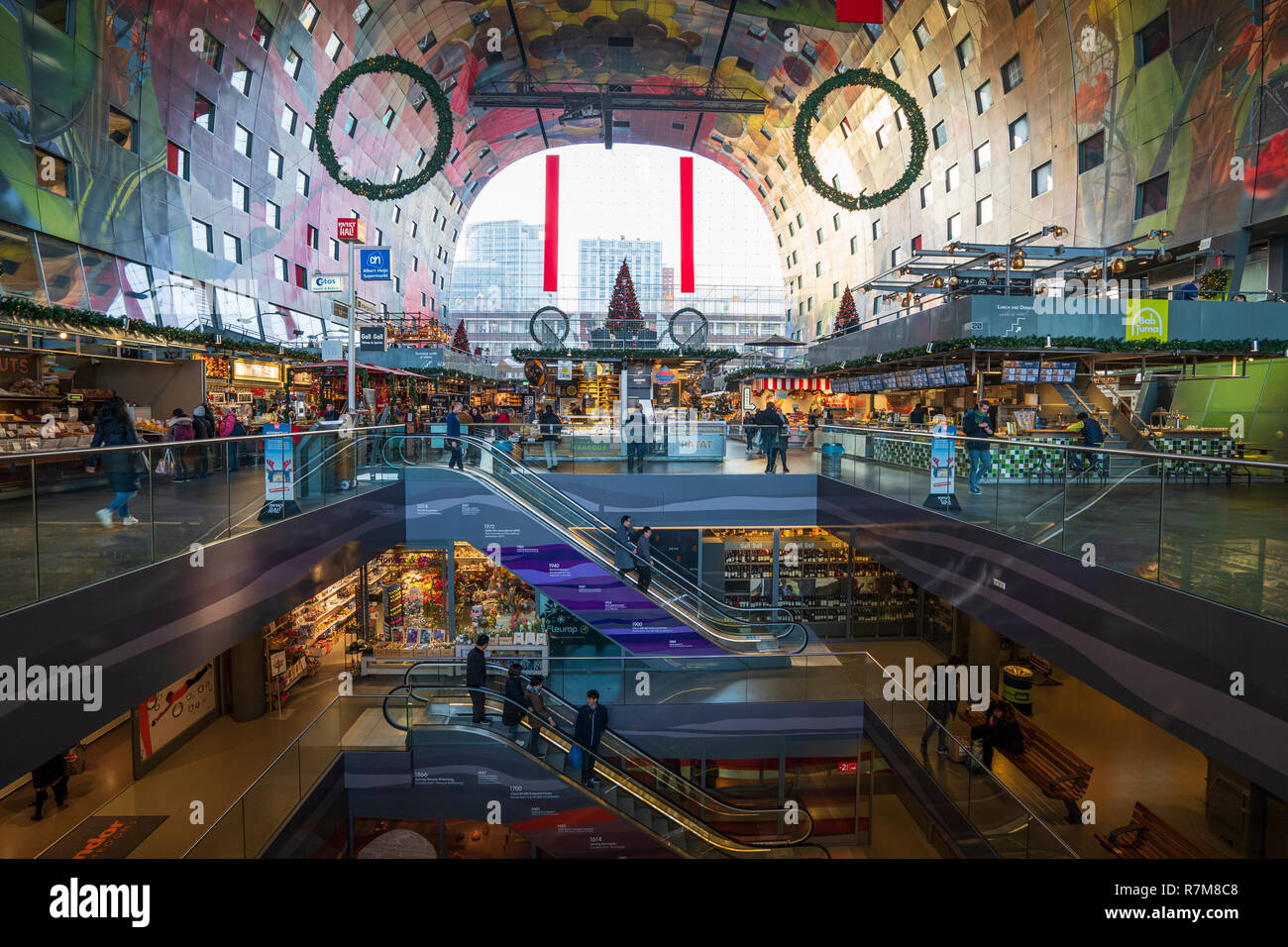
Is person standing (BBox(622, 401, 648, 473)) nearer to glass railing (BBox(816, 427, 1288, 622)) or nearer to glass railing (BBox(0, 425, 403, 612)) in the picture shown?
glass railing (BBox(816, 427, 1288, 622))

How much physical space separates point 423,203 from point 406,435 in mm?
27930

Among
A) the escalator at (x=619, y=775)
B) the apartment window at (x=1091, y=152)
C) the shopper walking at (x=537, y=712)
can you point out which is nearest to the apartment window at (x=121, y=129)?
the escalator at (x=619, y=775)

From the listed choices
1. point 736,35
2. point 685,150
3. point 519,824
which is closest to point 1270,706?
point 519,824

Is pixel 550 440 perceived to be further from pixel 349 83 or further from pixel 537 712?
pixel 349 83

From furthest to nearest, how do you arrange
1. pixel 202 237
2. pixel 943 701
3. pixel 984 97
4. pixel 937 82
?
1. pixel 937 82
2. pixel 984 97
3. pixel 202 237
4. pixel 943 701

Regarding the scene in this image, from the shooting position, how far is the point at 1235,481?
4582 mm

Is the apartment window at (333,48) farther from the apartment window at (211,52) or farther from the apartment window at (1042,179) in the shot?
the apartment window at (1042,179)

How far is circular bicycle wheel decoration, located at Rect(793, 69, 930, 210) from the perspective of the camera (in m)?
13.0

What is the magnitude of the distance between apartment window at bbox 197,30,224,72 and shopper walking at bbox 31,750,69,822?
676 inches

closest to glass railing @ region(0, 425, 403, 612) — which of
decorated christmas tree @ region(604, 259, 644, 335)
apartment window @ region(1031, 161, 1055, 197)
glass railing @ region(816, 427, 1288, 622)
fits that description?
glass railing @ region(816, 427, 1288, 622)

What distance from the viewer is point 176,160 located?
16781mm

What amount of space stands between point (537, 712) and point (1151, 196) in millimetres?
19003

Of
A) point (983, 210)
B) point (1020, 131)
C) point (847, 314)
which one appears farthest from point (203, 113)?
point (847, 314)
